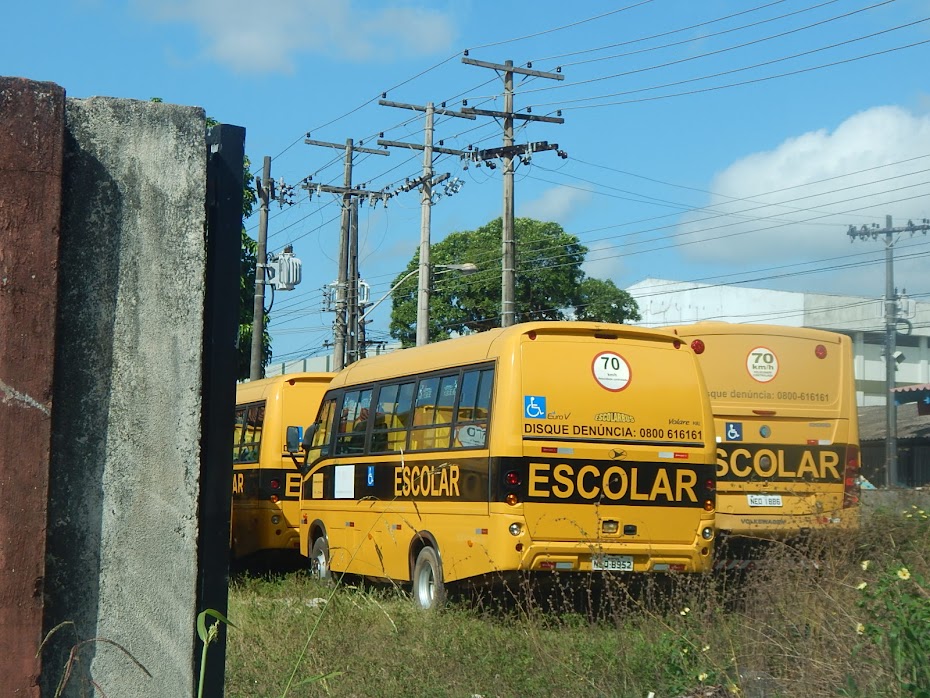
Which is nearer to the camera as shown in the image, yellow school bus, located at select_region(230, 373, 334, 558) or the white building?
yellow school bus, located at select_region(230, 373, 334, 558)

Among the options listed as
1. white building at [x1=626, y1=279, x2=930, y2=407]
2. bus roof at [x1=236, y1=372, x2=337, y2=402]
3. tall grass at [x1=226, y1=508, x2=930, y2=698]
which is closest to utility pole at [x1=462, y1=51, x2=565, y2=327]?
bus roof at [x1=236, y1=372, x2=337, y2=402]

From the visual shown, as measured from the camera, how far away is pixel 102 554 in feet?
13.4

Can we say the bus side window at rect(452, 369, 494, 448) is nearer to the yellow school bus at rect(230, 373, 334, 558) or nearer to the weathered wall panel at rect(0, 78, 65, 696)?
the yellow school bus at rect(230, 373, 334, 558)

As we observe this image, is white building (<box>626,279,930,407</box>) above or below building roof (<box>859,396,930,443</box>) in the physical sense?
above

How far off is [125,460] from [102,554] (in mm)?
324

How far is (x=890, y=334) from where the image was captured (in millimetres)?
45750

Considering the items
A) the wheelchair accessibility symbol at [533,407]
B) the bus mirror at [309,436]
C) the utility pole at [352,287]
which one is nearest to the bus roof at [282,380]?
the bus mirror at [309,436]

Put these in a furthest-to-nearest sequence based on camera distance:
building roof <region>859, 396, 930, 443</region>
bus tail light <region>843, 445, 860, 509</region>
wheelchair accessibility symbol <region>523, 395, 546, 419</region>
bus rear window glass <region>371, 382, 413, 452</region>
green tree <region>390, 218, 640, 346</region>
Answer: green tree <region>390, 218, 640, 346</region>, building roof <region>859, 396, 930, 443</region>, bus tail light <region>843, 445, 860, 509</region>, bus rear window glass <region>371, 382, 413, 452</region>, wheelchair accessibility symbol <region>523, 395, 546, 419</region>

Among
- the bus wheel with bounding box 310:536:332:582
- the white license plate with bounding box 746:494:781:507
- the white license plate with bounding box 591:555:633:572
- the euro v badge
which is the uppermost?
the euro v badge

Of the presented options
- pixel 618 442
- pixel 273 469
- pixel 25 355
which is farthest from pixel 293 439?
pixel 25 355

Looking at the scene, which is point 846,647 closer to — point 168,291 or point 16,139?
point 168,291

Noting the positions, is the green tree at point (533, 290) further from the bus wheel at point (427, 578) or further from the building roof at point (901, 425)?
the bus wheel at point (427, 578)

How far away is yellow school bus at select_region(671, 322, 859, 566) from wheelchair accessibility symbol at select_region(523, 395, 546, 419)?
10.6ft

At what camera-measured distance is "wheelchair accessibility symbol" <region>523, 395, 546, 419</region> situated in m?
10.8
